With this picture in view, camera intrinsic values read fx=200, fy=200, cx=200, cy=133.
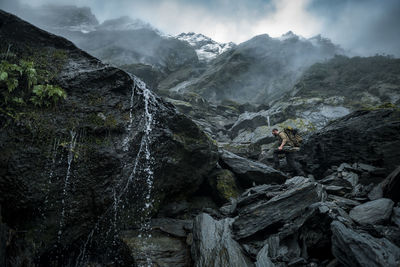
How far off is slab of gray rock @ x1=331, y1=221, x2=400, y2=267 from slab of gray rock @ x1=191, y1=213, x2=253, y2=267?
210 cm

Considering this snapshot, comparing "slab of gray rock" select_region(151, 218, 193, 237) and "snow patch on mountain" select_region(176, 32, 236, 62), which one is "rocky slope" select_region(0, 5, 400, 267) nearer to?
"slab of gray rock" select_region(151, 218, 193, 237)

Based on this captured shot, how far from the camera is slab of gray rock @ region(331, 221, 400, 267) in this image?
11.5ft

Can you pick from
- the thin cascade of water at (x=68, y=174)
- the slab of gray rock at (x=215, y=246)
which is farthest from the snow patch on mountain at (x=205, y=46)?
the slab of gray rock at (x=215, y=246)

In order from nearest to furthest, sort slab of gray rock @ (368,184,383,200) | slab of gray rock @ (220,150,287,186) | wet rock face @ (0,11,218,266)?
1. wet rock face @ (0,11,218,266)
2. slab of gray rock @ (368,184,383,200)
3. slab of gray rock @ (220,150,287,186)

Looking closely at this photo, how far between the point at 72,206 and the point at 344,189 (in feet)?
30.5

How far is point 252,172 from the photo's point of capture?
1083 cm

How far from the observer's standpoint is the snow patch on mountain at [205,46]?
111194 millimetres

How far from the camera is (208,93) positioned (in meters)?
64.2

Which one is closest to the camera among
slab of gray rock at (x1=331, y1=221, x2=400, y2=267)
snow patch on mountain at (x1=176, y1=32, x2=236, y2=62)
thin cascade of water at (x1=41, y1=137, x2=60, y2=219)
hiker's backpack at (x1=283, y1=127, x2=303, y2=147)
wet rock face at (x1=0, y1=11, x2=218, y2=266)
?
slab of gray rock at (x1=331, y1=221, x2=400, y2=267)

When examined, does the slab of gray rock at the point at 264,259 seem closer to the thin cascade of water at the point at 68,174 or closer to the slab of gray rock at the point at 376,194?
the slab of gray rock at the point at 376,194

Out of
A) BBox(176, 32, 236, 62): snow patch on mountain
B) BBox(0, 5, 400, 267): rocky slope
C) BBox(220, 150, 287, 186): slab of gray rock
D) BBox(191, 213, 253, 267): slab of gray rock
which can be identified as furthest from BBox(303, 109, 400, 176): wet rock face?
BBox(176, 32, 236, 62): snow patch on mountain

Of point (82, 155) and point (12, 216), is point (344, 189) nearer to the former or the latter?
point (82, 155)

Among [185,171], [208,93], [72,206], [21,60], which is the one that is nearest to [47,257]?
[72,206]

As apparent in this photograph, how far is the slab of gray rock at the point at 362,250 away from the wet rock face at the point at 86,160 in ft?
17.5
